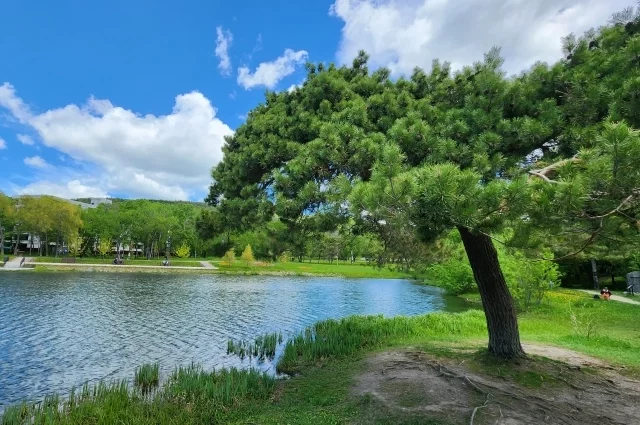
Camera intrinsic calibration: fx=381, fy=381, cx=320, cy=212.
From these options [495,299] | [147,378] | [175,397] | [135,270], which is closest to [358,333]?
[495,299]

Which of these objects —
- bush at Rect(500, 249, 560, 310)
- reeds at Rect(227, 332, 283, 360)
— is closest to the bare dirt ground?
reeds at Rect(227, 332, 283, 360)

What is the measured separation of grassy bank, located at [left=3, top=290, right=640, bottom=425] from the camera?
6164 mm

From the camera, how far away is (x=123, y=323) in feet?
Result: 56.3

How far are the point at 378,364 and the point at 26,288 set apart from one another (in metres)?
28.2

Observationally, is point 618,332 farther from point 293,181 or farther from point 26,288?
point 26,288

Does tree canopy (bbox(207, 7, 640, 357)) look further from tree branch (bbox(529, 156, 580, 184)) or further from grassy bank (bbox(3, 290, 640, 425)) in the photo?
grassy bank (bbox(3, 290, 640, 425))

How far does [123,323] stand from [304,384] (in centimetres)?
1278

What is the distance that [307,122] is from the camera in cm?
834

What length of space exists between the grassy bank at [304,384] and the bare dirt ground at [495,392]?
0.52 feet

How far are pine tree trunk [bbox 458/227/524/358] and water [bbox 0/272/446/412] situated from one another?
23.7 feet

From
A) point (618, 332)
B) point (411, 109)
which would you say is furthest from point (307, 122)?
point (618, 332)

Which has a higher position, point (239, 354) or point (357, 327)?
point (357, 327)

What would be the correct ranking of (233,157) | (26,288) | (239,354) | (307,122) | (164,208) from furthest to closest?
(164,208) → (26,288) → (239,354) → (233,157) → (307,122)

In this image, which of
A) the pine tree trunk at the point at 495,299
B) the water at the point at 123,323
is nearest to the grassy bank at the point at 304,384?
the pine tree trunk at the point at 495,299
